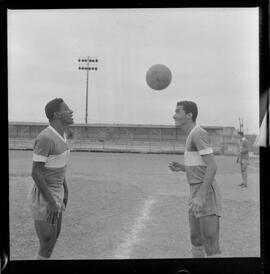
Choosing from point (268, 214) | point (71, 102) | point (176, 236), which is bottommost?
point (176, 236)

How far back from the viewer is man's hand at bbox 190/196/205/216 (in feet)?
8.30

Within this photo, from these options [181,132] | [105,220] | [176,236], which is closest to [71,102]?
[181,132]

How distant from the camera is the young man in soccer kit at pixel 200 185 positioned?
252cm

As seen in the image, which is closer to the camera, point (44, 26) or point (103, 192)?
point (44, 26)

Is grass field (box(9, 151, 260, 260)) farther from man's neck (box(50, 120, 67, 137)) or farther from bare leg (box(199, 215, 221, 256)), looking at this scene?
man's neck (box(50, 120, 67, 137))

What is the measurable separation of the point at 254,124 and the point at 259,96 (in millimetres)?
191

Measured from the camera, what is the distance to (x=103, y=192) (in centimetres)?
316

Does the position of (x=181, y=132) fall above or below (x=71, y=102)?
below

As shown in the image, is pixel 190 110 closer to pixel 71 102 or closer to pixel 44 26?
pixel 71 102

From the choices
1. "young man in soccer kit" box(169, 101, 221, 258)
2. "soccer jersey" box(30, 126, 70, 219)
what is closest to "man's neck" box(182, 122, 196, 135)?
"young man in soccer kit" box(169, 101, 221, 258)

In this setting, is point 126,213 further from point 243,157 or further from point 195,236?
point 243,157

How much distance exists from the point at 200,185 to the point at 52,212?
1.02 meters

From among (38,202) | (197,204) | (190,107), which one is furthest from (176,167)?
(38,202)

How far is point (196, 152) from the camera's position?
255cm
